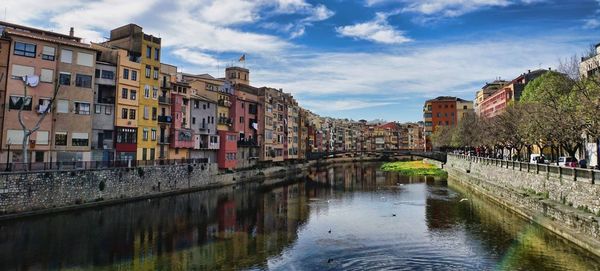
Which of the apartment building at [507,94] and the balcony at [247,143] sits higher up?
the apartment building at [507,94]

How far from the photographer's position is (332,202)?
172 feet

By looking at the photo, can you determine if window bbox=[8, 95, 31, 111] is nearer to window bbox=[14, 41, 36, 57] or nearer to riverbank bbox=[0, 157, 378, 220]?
window bbox=[14, 41, 36, 57]

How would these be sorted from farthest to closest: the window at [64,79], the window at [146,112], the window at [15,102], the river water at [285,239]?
the window at [146,112], the window at [64,79], the window at [15,102], the river water at [285,239]

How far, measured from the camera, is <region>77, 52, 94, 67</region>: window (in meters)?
47.7

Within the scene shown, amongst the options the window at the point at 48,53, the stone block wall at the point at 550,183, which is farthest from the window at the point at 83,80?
the stone block wall at the point at 550,183

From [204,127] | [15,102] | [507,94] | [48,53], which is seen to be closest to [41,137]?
[15,102]

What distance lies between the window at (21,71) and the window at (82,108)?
19.0 ft

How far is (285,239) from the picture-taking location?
103 ft

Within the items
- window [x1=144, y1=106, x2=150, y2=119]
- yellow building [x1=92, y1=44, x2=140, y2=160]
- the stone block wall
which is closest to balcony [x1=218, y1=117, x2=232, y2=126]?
window [x1=144, y1=106, x2=150, y2=119]

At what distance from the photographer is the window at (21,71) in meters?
42.8

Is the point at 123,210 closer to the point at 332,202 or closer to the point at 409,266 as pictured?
the point at 332,202

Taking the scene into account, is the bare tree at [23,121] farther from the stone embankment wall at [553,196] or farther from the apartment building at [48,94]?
the stone embankment wall at [553,196]

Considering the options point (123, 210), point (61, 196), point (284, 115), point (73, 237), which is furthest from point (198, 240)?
point (284, 115)

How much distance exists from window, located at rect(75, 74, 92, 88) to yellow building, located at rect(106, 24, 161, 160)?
7.56 meters
